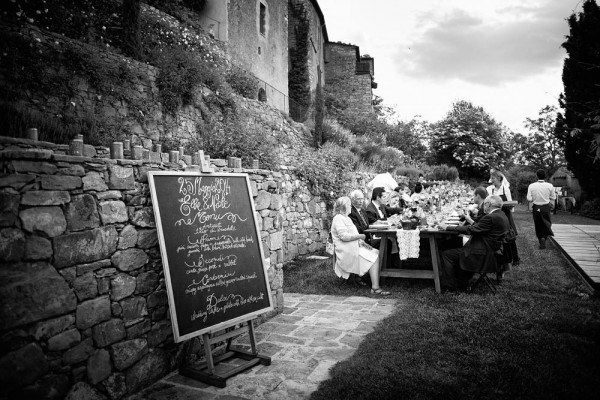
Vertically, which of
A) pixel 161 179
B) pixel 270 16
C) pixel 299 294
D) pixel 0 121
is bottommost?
pixel 299 294

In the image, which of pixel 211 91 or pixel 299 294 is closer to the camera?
pixel 299 294

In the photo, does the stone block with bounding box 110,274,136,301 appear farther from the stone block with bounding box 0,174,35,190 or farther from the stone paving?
the stone block with bounding box 0,174,35,190

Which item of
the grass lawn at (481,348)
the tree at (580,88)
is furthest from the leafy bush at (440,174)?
the grass lawn at (481,348)

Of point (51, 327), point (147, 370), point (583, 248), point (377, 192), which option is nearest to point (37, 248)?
point (51, 327)

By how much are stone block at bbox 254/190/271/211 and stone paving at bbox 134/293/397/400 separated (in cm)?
154

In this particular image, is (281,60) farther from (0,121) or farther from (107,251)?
(107,251)

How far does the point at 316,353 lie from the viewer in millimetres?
4027

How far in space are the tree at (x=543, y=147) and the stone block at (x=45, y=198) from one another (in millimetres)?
34208

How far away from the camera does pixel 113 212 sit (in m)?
3.21

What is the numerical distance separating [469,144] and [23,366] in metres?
30.4

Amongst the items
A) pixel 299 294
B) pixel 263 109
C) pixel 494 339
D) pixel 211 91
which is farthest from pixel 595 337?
pixel 263 109

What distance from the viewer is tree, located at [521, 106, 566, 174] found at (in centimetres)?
3059

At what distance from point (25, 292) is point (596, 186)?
23.0m

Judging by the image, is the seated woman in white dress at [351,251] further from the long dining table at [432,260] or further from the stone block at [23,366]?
the stone block at [23,366]
